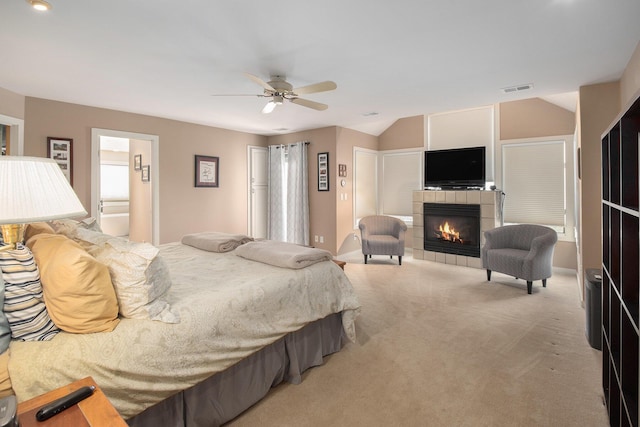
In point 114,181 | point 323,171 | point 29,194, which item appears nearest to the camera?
point 29,194

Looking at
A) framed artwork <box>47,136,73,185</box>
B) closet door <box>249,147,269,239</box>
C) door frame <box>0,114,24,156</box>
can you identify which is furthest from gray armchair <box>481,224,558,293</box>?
door frame <box>0,114,24,156</box>

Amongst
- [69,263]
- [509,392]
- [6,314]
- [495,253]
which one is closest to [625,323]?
[509,392]

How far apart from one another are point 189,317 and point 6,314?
71 centimetres

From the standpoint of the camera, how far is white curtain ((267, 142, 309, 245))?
6.32m

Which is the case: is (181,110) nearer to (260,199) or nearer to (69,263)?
(260,199)

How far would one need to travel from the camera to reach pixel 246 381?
1987 millimetres

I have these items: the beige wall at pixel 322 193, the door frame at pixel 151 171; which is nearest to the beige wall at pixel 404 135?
the beige wall at pixel 322 193

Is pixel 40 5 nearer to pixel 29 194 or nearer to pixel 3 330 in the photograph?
pixel 29 194

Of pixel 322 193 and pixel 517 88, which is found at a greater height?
pixel 517 88

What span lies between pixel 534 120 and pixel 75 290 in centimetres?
624

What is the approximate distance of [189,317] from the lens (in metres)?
1.69

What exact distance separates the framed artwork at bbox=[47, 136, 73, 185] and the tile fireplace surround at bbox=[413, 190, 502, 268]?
18.1ft

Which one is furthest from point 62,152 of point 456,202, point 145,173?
point 456,202

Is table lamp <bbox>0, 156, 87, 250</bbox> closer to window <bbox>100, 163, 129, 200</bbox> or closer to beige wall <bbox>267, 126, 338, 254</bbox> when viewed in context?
beige wall <bbox>267, 126, 338, 254</bbox>
